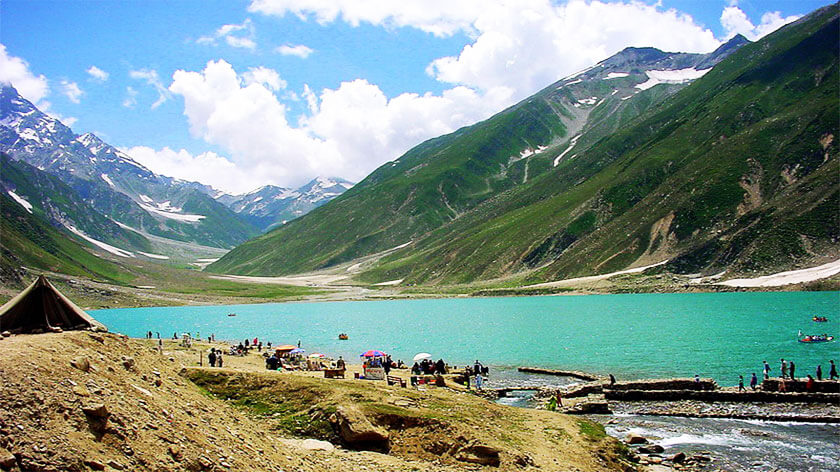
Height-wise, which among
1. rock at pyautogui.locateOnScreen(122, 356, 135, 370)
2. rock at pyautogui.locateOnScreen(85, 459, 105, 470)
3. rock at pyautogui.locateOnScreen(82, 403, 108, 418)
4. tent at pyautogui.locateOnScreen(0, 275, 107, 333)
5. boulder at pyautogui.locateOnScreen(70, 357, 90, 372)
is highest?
tent at pyautogui.locateOnScreen(0, 275, 107, 333)

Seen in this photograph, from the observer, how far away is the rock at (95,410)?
14508mm

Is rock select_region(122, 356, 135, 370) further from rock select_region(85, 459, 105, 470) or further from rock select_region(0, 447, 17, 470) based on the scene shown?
rock select_region(0, 447, 17, 470)

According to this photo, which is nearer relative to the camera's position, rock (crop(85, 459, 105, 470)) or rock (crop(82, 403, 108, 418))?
rock (crop(85, 459, 105, 470))

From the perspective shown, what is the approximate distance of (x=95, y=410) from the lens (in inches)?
573

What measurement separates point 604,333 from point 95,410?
8062cm

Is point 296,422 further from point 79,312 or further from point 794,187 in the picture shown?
point 794,187

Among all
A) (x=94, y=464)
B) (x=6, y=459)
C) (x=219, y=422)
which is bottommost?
(x=219, y=422)

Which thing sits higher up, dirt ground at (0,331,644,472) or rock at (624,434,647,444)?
dirt ground at (0,331,644,472)

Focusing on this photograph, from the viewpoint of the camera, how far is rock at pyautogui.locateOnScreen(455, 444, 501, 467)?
74.0 feet

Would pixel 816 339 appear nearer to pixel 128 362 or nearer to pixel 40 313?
pixel 128 362

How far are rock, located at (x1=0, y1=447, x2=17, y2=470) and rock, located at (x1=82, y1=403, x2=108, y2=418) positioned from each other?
8.37ft

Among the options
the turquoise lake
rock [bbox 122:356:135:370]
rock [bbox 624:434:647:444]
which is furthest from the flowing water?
rock [bbox 122:356:135:370]

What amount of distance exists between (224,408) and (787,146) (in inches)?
9038

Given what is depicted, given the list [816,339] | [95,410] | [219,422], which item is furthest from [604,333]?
[95,410]
